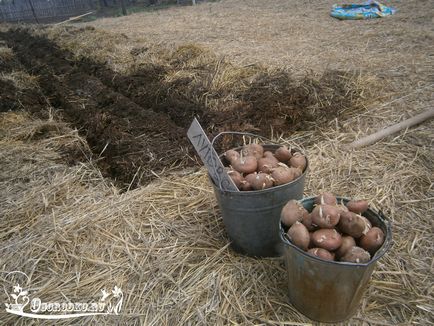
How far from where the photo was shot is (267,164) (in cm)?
216

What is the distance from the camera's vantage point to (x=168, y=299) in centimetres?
208

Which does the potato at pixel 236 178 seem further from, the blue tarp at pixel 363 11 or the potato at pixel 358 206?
the blue tarp at pixel 363 11

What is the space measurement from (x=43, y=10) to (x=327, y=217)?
78.2ft

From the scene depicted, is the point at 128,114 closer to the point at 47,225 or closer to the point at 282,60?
the point at 47,225

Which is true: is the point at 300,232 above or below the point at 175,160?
above

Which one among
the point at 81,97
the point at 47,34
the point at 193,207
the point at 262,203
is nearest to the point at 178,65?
the point at 81,97

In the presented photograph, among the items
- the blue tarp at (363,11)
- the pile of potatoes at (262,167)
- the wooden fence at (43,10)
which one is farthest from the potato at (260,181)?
the wooden fence at (43,10)

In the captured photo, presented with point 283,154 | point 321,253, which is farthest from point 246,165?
point 321,253

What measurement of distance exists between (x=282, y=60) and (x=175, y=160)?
332 cm

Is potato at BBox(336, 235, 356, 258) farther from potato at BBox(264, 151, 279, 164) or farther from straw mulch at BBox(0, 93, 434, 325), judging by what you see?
potato at BBox(264, 151, 279, 164)

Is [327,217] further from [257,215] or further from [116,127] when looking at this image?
[116,127]

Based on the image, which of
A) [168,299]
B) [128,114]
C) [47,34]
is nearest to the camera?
[168,299]

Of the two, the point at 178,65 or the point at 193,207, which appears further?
the point at 178,65

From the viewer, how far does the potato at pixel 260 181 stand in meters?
2.00
